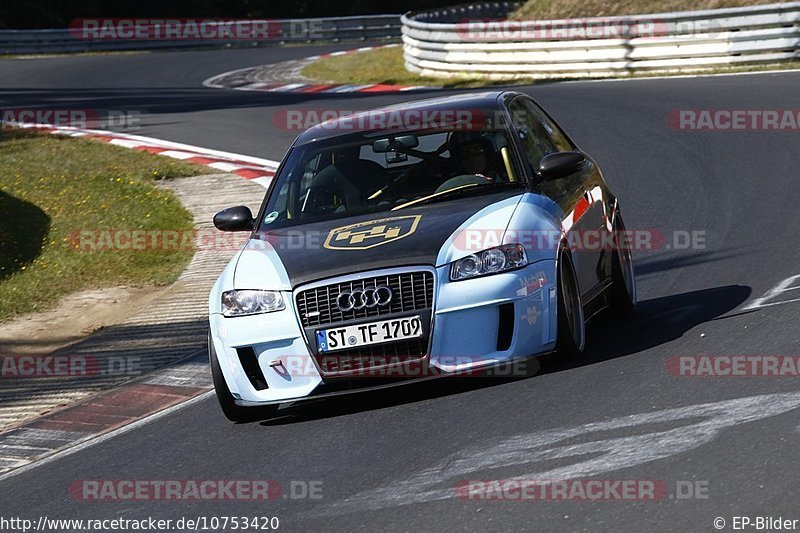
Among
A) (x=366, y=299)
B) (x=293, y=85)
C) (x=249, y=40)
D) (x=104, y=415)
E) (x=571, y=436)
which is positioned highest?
(x=366, y=299)

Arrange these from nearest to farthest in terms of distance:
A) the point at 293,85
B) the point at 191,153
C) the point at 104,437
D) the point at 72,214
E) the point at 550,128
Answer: the point at 104,437, the point at 550,128, the point at 72,214, the point at 191,153, the point at 293,85

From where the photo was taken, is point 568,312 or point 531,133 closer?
point 568,312

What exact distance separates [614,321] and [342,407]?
2.04m

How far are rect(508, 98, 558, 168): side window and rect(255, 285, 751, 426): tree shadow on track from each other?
1090 millimetres

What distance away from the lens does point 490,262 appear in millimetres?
6676

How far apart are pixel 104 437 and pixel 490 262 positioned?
2358 millimetres

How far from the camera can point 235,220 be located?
7.98m

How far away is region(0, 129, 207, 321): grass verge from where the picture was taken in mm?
12445

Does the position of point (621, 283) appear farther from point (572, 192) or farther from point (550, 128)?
point (550, 128)

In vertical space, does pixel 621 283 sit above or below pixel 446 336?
below

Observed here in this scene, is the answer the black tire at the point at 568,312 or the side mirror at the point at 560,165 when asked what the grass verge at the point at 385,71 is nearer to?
the side mirror at the point at 560,165

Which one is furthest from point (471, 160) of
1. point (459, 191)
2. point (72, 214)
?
point (72, 214)

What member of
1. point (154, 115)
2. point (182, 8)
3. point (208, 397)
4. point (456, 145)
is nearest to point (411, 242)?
point (456, 145)

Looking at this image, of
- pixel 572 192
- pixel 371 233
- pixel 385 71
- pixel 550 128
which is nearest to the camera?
pixel 371 233
